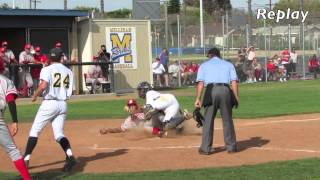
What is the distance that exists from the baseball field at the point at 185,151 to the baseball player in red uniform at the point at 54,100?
355 mm

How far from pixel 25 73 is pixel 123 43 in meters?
5.65

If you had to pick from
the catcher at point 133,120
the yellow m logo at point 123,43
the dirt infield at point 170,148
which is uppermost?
the yellow m logo at point 123,43

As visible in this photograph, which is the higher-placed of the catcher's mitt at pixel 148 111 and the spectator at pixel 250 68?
the spectator at pixel 250 68

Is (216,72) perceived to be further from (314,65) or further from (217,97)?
(314,65)

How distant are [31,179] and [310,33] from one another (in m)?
33.6

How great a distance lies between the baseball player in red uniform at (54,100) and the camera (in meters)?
8.52

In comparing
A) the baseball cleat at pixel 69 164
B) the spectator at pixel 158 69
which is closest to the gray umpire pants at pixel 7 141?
the baseball cleat at pixel 69 164

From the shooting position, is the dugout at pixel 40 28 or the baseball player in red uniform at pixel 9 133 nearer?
the baseball player in red uniform at pixel 9 133

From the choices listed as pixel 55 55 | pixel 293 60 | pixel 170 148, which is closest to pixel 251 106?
pixel 170 148

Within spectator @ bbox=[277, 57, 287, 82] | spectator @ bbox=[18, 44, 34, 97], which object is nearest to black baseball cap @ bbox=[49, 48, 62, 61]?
spectator @ bbox=[18, 44, 34, 97]

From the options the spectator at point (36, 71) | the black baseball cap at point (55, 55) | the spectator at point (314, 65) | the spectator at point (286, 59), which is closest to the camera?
the black baseball cap at point (55, 55)

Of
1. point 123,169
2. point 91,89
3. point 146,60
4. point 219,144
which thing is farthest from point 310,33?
point 123,169

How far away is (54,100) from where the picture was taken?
862 centimetres

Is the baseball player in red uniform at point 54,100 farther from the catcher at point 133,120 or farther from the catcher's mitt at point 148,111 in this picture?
the catcher at point 133,120
